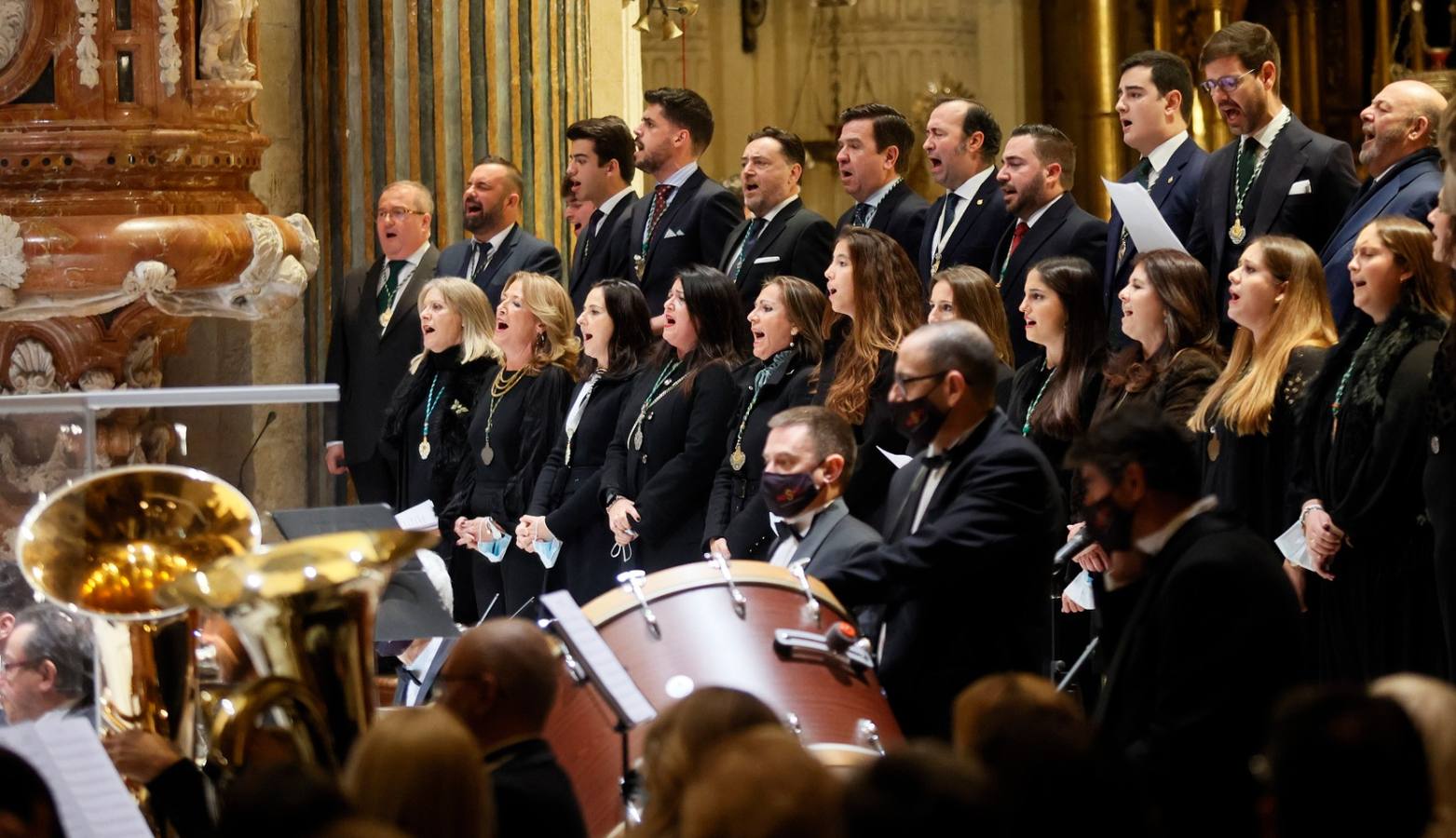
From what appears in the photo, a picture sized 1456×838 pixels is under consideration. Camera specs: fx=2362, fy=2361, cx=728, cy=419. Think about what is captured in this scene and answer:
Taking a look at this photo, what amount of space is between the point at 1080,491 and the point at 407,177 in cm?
379

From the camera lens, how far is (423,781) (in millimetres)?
3164

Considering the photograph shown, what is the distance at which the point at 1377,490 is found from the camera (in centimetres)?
540

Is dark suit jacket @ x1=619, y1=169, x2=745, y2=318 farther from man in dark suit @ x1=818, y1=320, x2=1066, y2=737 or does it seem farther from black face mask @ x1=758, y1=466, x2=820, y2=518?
man in dark suit @ x1=818, y1=320, x2=1066, y2=737

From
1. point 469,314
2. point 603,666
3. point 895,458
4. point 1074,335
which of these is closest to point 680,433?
point 895,458

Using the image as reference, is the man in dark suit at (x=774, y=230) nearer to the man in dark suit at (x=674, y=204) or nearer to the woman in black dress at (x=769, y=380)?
the man in dark suit at (x=674, y=204)

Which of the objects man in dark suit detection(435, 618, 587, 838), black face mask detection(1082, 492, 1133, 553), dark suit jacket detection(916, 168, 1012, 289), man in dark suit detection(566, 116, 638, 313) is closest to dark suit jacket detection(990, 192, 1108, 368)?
dark suit jacket detection(916, 168, 1012, 289)

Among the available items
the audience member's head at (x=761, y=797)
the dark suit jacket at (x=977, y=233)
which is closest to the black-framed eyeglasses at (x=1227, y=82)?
the dark suit jacket at (x=977, y=233)

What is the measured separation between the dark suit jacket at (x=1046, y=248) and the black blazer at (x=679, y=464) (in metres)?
0.86

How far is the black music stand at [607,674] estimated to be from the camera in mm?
4246

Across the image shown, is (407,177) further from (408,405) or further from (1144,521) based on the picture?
(1144,521)

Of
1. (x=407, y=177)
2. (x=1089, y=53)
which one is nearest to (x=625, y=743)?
(x=407, y=177)

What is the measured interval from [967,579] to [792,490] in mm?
786

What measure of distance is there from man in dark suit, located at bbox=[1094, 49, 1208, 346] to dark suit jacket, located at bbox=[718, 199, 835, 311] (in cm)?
97

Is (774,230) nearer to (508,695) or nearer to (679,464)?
(679,464)
